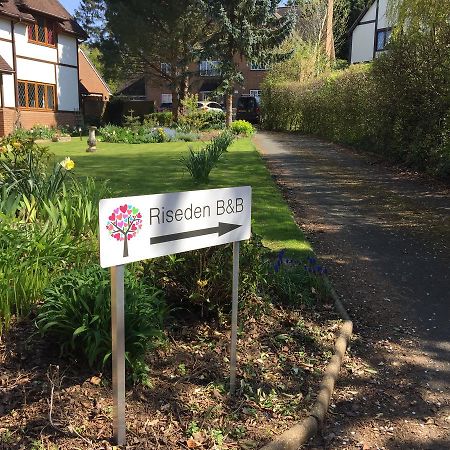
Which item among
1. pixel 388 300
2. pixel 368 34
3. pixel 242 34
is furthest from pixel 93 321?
pixel 368 34

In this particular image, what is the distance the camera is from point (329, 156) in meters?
17.2

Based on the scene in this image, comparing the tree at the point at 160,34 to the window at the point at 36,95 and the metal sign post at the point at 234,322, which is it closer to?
the window at the point at 36,95

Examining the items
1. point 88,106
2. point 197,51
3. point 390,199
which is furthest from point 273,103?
point 390,199

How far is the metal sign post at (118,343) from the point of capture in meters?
2.37

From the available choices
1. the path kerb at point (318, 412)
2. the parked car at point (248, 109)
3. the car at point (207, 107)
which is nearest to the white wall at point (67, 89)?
the car at point (207, 107)

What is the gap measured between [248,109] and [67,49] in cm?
1216

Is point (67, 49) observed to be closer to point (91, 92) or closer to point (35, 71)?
point (35, 71)

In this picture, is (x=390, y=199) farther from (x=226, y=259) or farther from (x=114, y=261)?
(x=114, y=261)

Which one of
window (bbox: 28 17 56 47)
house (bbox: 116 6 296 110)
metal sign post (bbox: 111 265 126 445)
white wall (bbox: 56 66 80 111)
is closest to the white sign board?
metal sign post (bbox: 111 265 126 445)

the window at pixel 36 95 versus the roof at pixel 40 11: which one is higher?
the roof at pixel 40 11

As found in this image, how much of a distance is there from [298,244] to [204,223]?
12.4ft

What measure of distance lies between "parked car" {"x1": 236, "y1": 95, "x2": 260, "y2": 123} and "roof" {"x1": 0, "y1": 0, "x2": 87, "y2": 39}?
10.9 m

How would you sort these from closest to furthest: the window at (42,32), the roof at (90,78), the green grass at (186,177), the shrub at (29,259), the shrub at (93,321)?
the shrub at (93,321)
the shrub at (29,259)
the green grass at (186,177)
the window at (42,32)
the roof at (90,78)

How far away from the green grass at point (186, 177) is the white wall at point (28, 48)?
32.1 ft
